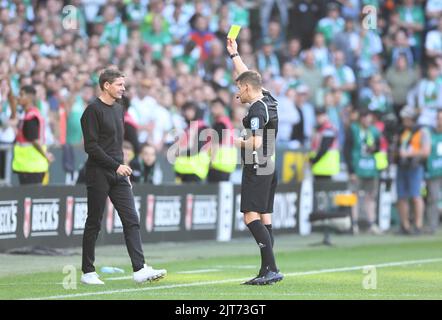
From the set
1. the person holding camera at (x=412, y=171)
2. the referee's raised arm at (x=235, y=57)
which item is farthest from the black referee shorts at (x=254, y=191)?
the person holding camera at (x=412, y=171)

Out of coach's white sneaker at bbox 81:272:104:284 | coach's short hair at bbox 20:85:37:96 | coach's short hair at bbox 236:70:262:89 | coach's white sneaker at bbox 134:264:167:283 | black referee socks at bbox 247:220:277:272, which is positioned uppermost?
coach's short hair at bbox 20:85:37:96

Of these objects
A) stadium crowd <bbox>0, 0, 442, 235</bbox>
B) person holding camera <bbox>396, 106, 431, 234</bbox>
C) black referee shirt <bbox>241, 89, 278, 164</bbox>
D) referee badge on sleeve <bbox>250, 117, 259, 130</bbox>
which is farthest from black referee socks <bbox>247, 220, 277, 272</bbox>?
person holding camera <bbox>396, 106, 431, 234</bbox>

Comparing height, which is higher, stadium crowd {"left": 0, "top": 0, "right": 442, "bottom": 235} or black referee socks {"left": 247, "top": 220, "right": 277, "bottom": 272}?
stadium crowd {"left": 0, "top": 0, "right": 442, "bottom": 235}

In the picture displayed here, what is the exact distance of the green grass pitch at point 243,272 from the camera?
12648mm

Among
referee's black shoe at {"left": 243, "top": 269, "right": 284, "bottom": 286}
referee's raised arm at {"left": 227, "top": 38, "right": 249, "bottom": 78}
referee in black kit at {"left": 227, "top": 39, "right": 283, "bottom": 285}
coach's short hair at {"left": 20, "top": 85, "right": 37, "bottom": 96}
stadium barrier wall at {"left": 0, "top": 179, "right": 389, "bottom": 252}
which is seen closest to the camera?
referee in black kit at {"left": 227, "top": 39, "right": 283, "bottom": 285}

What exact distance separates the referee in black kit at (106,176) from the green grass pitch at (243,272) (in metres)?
0.25

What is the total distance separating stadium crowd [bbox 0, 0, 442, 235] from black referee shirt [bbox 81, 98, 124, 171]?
5799 millimetres

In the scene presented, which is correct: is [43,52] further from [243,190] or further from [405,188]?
[243,190]

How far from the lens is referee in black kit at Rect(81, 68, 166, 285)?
1334cm

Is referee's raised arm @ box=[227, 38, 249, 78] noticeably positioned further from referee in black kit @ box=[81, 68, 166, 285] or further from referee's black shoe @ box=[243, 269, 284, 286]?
referee's black shoe @ box=[243, 269, 284, 286]

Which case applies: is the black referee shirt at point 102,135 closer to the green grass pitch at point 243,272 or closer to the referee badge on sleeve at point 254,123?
the green grass pitch at point 243,272

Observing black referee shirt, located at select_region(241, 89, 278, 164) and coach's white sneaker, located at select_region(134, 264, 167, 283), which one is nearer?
black referee shirt, located at select_region(241, 89, 278, 164)

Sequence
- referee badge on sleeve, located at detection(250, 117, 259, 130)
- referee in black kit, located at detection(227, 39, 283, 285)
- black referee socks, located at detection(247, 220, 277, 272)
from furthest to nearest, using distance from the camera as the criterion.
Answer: black referee socks, located at detection(247, 220, 277, 272)
referee in black kit, located at detection(227, 39, 283, 285)
referee badge on sleeve, located at detection(250, 117, 259, 130)
